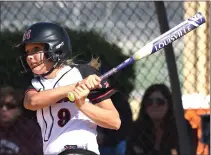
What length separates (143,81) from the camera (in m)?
6.37

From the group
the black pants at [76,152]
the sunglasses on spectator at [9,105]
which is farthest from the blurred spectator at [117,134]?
the black pants at [76,152]

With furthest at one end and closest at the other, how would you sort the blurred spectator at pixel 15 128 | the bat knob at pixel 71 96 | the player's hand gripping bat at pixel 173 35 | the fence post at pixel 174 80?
the blurred spectator at pixel 15 128 → the fence post at pixel 174 80 → the player's hand gripping bat at pixel 173 35 → the bat knob at pixel 71 96

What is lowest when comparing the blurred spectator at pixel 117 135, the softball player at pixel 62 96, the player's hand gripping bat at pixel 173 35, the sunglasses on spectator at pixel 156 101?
the blurred spectator at pixel 117 135

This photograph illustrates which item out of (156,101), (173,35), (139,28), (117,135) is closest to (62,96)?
(173,35)

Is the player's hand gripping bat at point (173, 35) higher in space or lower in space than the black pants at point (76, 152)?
higher

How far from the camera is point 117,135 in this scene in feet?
18.3

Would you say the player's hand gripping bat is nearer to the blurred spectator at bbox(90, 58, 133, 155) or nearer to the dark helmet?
the dark helmet

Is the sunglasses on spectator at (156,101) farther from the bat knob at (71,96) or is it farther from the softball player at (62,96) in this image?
the bat knob at (71,96)

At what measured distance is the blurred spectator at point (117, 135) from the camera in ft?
18.1

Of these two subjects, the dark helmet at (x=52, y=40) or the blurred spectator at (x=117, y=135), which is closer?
the dark helmet at (x=52, y=40)

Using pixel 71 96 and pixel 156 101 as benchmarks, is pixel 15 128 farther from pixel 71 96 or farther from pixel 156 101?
pixel 71 96

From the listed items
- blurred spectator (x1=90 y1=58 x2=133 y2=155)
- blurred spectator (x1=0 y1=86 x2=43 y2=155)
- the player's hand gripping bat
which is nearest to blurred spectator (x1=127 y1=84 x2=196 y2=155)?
blurred spectator (x1=90 y1=58 x2=133 y2=155)

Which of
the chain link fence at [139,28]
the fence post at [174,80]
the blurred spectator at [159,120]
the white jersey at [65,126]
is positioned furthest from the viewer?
the chain link fence at [139,28]

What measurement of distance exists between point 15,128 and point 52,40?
208 cm
